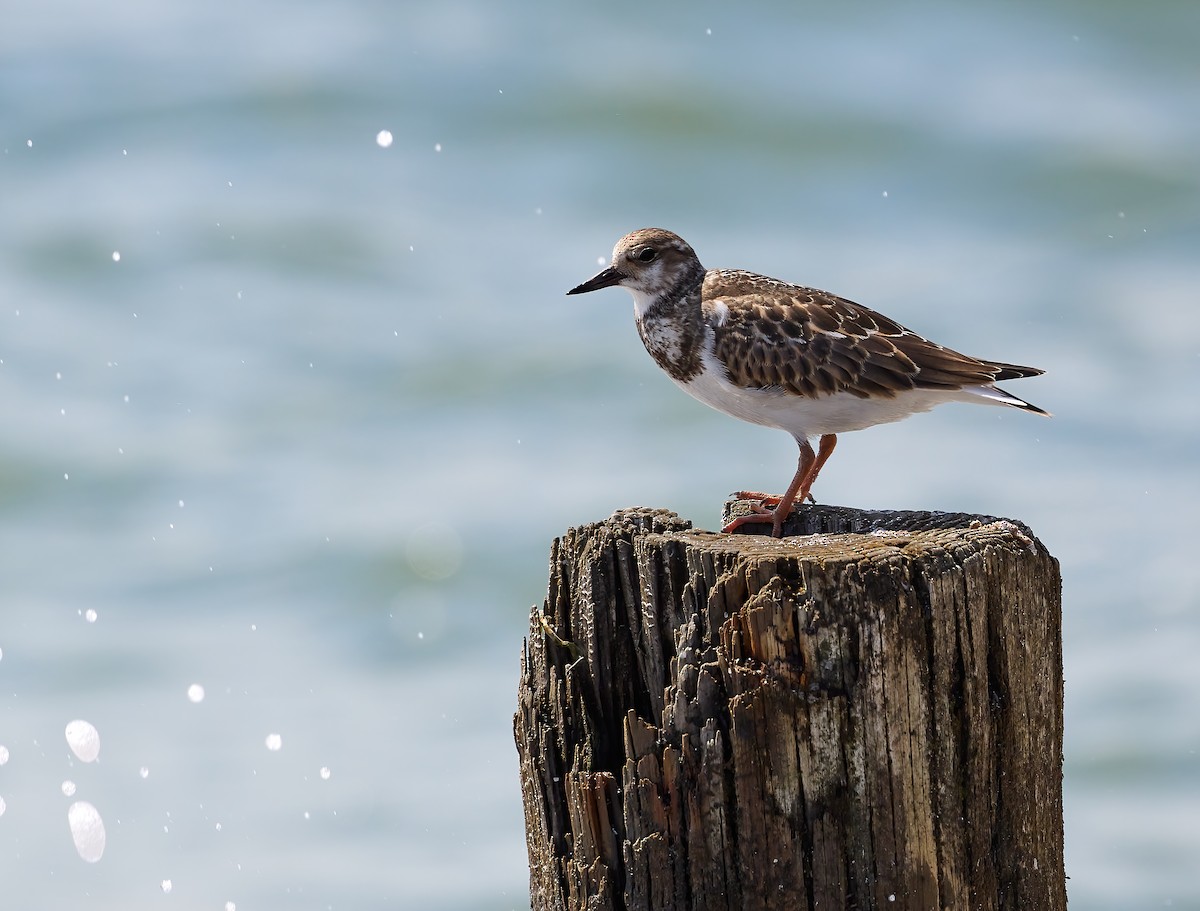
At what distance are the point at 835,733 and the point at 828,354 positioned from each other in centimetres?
252

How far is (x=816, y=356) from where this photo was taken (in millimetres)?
6184

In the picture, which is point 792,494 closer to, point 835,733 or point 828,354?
point 828,354

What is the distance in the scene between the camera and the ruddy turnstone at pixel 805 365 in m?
6.18

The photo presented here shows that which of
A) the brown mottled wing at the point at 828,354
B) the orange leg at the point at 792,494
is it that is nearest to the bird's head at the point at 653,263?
the brown mottled wing at the point at 828,354

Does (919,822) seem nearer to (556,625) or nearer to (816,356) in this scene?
(556,625)

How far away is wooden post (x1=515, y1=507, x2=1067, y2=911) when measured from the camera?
13.1 feet

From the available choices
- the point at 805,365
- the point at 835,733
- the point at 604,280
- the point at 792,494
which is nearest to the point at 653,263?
the point at 604,280

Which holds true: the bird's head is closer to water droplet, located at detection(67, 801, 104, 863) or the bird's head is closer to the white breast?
the white breast

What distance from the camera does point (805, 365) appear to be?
6152mm

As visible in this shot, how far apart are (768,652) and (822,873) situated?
64 cm

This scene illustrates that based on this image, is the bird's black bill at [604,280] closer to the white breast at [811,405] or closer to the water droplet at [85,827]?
the white breast at [811,405]

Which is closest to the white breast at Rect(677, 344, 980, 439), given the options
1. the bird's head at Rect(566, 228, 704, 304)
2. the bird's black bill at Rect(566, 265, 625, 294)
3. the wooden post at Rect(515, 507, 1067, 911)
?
the bird's head at Rect(566, 228, 704, 304)

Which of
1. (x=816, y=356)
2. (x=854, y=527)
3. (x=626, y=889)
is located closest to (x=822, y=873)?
(x=626, y=889)

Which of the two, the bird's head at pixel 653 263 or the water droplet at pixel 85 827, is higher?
the bird's head at pixel 653 263
